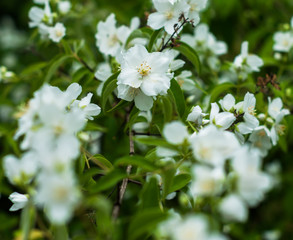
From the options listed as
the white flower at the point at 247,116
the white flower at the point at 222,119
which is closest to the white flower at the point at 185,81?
the white flower at the point at 247,116

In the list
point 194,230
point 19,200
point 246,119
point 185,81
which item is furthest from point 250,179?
point 185,81

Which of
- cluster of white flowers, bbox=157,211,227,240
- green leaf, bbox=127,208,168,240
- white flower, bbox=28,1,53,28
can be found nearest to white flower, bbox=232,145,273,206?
cluster of white flowers, bbox=157,211,227,240

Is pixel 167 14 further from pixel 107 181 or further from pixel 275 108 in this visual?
pixel 107 181

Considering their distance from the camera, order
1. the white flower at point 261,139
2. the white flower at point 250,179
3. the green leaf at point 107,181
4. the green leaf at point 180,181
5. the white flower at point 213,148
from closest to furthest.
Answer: the white flower at point 250,179 → the white flower at point 213,148 → the green leaf at point 107,181 → the green leaf at point 180,181 → the white flower at point 261,139

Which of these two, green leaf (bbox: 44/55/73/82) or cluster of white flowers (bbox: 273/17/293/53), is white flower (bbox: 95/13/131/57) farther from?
cluster of white flowers (bbox: 273/17/293/53)

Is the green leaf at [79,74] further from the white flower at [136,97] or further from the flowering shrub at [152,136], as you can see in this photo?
the white flower at [136,97]

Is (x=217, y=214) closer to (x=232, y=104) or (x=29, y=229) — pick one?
(x=29, y=229)
